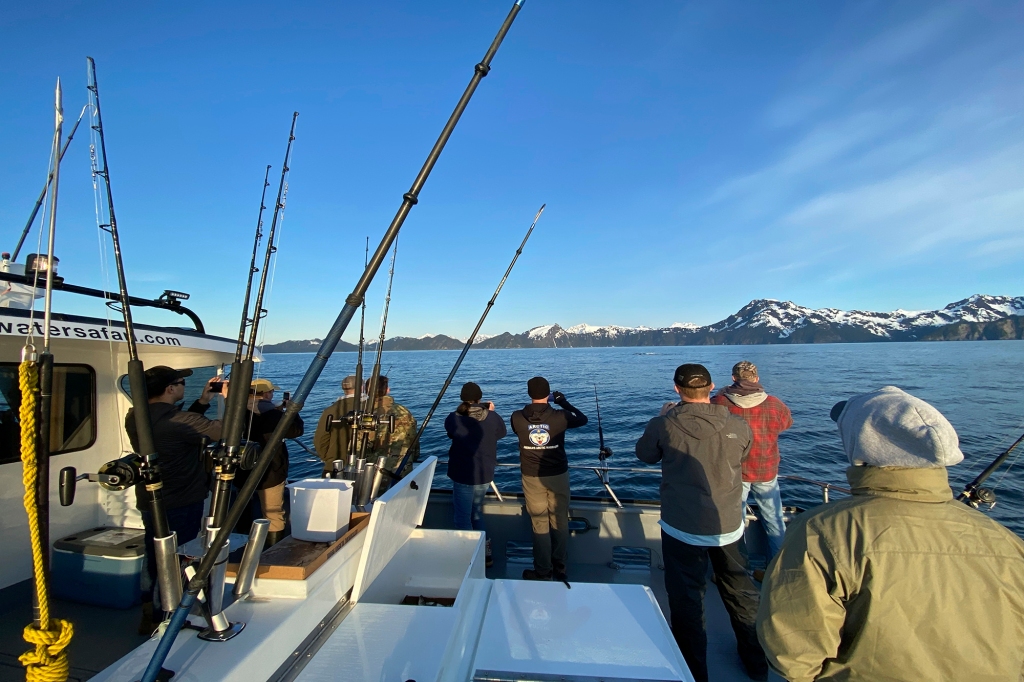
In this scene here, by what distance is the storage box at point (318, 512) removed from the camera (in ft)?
8.29

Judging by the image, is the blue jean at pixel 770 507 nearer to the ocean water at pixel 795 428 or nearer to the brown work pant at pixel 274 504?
the brown work pant at pixel 274 504

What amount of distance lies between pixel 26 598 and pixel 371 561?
2.93 metres

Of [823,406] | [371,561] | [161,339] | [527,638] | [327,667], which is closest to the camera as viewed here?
[327,667]

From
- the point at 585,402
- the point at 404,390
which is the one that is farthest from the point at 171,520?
the point at 404,390

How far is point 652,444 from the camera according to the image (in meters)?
3.01

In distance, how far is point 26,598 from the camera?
11.1ft

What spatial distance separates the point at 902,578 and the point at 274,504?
4.57 m

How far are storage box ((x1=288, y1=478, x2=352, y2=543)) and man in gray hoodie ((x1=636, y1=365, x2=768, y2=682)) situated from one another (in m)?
1.91

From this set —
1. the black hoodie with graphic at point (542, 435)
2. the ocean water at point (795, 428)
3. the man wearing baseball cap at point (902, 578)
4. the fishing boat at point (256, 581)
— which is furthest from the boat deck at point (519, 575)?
the man wearing baseball cap at point (902, 578)

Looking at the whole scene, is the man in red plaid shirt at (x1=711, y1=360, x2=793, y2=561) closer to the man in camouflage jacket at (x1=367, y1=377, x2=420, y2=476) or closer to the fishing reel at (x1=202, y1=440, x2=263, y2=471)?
the man in camouflage jacket at (x1=367, y1=377, x2=420, y2=476)

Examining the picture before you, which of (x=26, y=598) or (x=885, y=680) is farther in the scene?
(x=26, y=598)

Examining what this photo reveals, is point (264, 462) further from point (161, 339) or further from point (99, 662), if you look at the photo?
point (161, 339)


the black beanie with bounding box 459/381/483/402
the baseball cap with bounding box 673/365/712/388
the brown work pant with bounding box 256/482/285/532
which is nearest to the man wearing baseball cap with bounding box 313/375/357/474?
the brown work pant with bounding box 256/482/285/532

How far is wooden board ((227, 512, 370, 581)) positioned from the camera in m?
2.14
